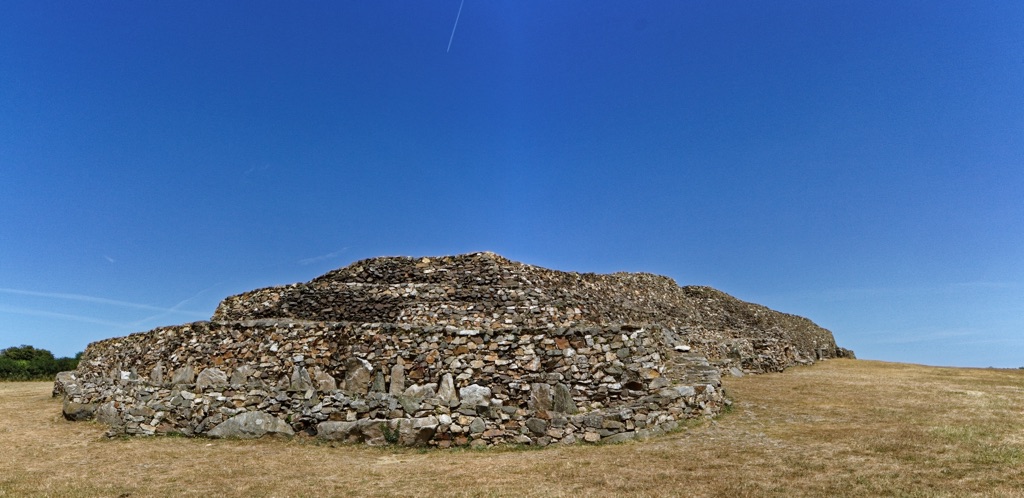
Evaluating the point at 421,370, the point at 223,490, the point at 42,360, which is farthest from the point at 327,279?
the point at 42,360

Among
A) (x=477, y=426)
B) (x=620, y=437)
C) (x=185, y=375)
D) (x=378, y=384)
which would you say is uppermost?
(x=185, y=375)

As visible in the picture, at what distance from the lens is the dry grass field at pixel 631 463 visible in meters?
8.71

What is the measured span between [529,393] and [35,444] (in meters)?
12.6

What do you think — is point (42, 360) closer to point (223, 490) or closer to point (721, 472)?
point (223, 490)

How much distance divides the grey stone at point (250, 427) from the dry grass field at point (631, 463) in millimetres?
347

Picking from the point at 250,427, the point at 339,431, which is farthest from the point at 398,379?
the point at 250,427

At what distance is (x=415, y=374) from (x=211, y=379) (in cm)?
598

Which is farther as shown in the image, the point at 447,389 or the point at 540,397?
the point at 447,389

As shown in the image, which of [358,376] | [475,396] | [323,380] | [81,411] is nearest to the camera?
[475,396]

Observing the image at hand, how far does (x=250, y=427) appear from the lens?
13.7m

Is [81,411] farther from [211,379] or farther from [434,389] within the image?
[434,389]

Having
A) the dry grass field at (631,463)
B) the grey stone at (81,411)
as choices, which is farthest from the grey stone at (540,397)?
the grey stone at (81,411)

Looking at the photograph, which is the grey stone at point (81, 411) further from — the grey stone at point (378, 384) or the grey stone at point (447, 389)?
the grey stone at point (447, 389)

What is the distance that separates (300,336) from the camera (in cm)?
1697
